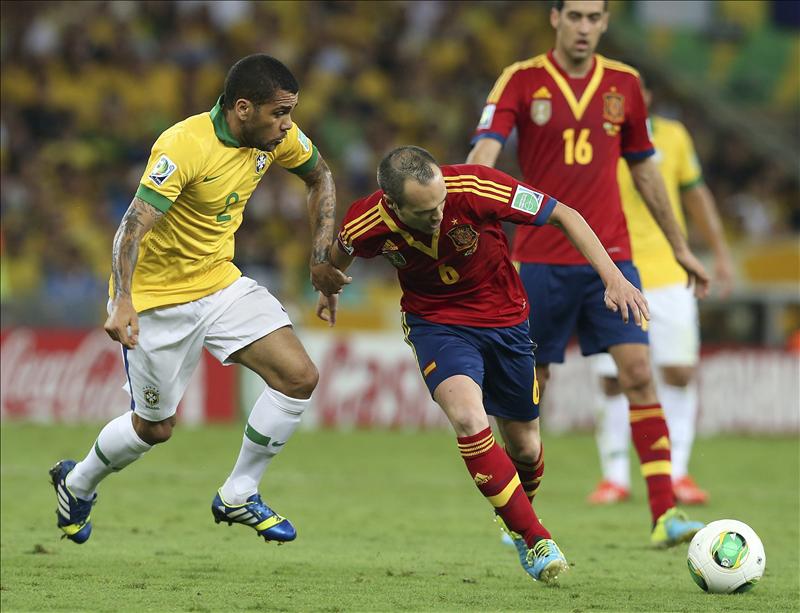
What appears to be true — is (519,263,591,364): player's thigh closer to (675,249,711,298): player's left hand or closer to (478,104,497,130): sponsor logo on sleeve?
(675,249,711,298): player's left hand

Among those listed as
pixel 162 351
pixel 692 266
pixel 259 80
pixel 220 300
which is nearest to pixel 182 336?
pixel 162 351

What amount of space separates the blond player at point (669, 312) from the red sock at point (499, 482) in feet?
11.7

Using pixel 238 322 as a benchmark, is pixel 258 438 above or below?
below

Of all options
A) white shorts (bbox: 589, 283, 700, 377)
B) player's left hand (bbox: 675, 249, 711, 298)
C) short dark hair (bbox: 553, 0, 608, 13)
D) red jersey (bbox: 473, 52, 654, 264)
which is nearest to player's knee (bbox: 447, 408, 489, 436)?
red jersey (bbox: 473, 52, 654, 264)

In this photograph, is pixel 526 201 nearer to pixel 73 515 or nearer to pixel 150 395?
pixel 150 395

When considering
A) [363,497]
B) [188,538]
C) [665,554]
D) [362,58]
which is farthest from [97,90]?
[665,554]

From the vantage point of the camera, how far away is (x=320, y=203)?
6.91 metres

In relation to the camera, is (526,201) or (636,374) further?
(636,374)

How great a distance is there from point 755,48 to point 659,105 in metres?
2.50

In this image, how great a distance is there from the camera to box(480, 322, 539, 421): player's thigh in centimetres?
624

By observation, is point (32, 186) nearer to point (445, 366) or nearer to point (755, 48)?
point (755, 48)

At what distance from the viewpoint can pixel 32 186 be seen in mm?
18016

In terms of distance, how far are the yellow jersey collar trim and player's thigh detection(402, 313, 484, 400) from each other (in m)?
1.73

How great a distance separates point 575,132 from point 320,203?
143 cm
